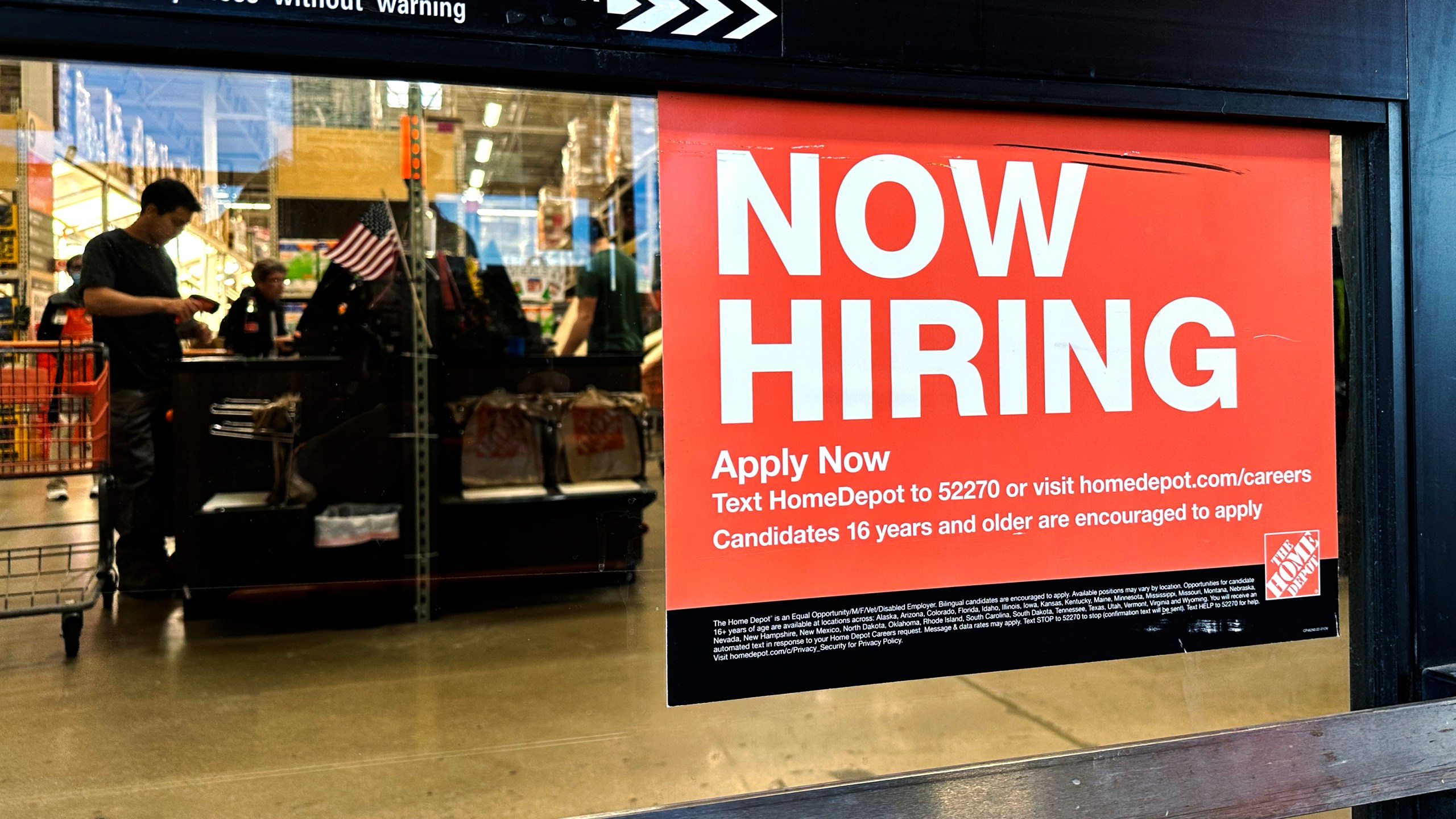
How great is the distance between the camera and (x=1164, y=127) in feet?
6.18

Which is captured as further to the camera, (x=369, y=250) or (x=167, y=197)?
(x=369, y=250)

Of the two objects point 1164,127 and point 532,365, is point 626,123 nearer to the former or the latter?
point 532,365

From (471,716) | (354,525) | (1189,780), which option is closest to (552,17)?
(1189,780)

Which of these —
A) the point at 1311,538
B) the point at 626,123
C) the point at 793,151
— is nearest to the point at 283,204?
the point at 626,123

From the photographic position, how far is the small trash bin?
14.9 feet

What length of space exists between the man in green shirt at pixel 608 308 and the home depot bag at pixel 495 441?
672 millimetres

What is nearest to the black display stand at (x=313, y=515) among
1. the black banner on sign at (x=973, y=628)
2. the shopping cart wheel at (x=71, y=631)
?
the shopping cart wheel at (x=71, y=631)

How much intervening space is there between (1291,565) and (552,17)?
166cm

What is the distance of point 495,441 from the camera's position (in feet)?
16.2

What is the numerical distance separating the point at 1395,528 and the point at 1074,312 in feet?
2.57

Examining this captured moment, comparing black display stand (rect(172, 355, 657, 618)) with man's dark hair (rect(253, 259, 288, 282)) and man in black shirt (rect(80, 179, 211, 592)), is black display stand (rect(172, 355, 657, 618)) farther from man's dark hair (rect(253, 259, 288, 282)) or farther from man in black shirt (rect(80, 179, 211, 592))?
man's dark hair (rect(253, 259, 288, 282))

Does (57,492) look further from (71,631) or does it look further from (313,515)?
(313,515)

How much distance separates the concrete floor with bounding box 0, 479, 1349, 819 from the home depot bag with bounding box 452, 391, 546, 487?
2.38ft

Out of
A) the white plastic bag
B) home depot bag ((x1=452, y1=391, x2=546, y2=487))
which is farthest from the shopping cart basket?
home depot bag ((x1=452, y1=391, x2=546, y2=487))
